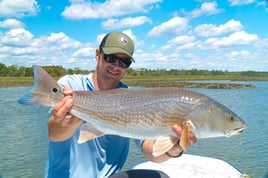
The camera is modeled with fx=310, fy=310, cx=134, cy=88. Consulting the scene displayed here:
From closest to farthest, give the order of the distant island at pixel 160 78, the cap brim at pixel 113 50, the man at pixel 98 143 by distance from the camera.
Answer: the man at pixel 98 143
the cap brim at pixel 113 50
the distant island at pixel 160 78

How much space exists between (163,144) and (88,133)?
68 cm

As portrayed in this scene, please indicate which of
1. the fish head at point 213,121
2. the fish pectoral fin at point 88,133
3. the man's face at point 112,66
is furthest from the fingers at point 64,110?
the fish head at point 213,121

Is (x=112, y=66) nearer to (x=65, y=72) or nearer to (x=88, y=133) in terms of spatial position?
(x=88, y=133)

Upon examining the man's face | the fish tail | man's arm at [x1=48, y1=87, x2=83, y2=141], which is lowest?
man's arm at [x1=48, y1=87, x2=83, y2=141]

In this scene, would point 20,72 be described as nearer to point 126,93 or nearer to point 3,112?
point 3,112

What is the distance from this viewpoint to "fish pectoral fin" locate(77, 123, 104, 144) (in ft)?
9.12

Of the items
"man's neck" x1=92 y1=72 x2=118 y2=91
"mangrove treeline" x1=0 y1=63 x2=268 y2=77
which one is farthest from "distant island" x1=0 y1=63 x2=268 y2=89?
"man's neck" x1=92 y1=72 x2=118 y2=91

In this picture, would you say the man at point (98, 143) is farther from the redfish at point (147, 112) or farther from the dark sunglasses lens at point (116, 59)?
the redfish at point (147, 112)

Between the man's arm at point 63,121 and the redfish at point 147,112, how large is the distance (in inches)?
2.0

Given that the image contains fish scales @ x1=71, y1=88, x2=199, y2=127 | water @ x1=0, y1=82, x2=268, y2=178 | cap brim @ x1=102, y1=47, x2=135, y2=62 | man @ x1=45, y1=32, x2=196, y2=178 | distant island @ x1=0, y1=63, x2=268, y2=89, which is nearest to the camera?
fish scales @ x1=71, y1=88, x2=199, y2=127

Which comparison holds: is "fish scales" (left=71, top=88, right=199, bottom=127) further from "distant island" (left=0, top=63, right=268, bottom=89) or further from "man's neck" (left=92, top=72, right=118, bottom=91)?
"distant island" (left=0, top=63, right=268, bottom=89)

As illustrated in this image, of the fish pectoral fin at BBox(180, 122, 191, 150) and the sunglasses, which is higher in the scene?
the sunglasses

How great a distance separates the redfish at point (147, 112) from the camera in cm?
266

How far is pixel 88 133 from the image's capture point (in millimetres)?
2789
